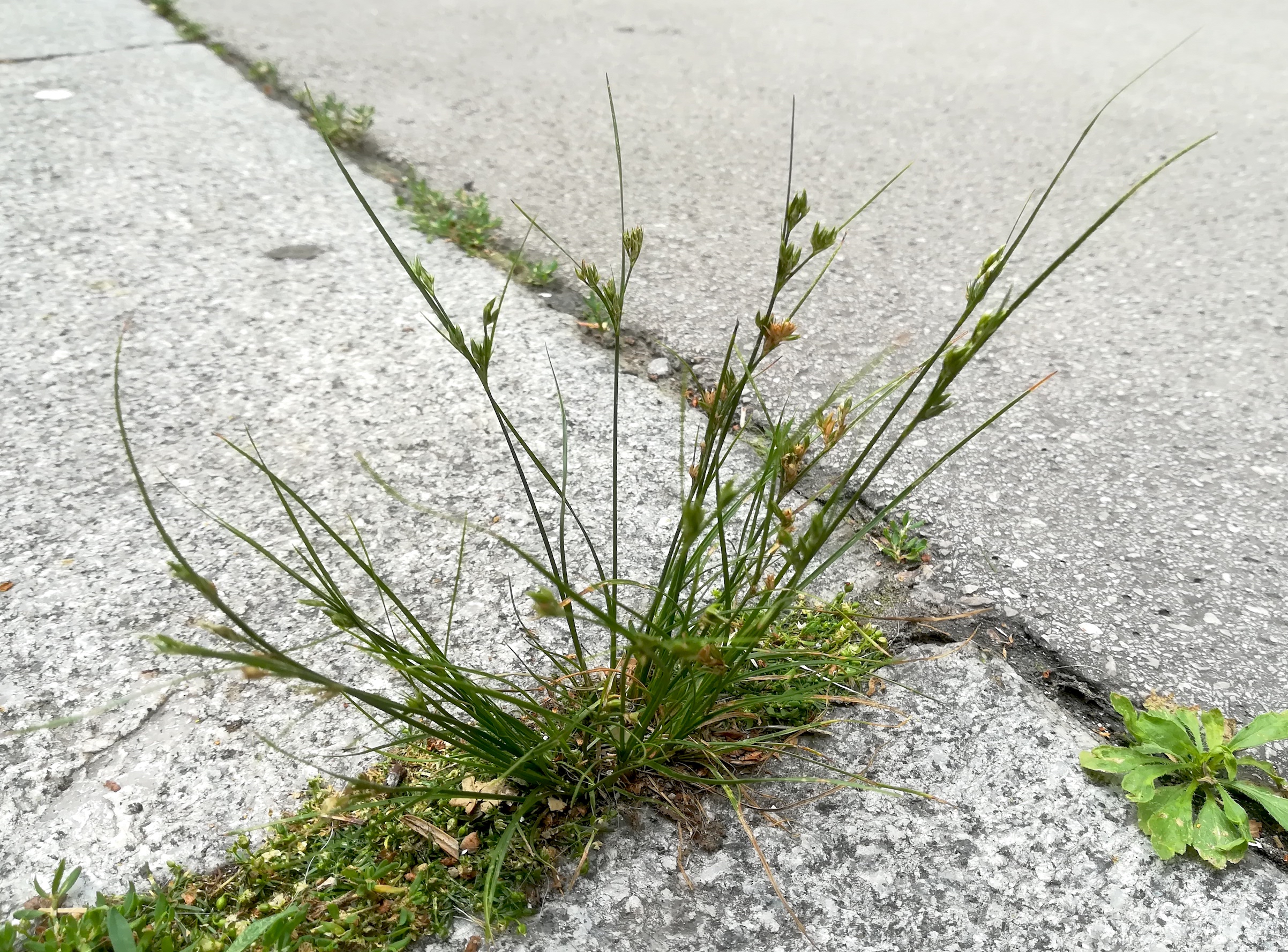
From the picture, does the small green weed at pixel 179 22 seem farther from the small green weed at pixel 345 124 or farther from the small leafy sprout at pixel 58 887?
the small leafy sprout at pixel 58 887

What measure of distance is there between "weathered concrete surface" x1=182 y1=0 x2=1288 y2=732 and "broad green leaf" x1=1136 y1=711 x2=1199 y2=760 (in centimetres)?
12

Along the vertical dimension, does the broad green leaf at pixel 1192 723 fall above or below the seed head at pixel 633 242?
below

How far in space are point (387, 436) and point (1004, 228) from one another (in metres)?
1.97

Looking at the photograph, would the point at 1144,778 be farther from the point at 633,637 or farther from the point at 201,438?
the point at 201,438

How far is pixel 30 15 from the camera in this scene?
3877 millimetres

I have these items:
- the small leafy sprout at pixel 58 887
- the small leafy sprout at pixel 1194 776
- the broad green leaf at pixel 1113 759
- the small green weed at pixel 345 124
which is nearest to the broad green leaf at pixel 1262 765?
the small leafy sprout at pixel 1194 776

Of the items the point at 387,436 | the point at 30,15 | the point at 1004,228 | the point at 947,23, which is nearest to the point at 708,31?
the point at 947,23

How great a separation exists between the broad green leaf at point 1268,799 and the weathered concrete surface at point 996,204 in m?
0.16

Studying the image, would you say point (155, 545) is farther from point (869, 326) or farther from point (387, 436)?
point (869, 326)

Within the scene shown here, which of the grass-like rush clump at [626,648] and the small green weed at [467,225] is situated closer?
the grass-like rush clump at [626,648]

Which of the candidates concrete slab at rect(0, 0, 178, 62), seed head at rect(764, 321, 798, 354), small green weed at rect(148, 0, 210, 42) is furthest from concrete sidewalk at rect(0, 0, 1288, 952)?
small green weed at rect(148, 0, 210, 42)

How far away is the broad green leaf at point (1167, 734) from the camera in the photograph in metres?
1.23

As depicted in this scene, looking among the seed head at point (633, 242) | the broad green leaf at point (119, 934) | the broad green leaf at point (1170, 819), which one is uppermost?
the seed head at point (633, 242)

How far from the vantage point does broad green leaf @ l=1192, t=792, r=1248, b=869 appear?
1135 mm
